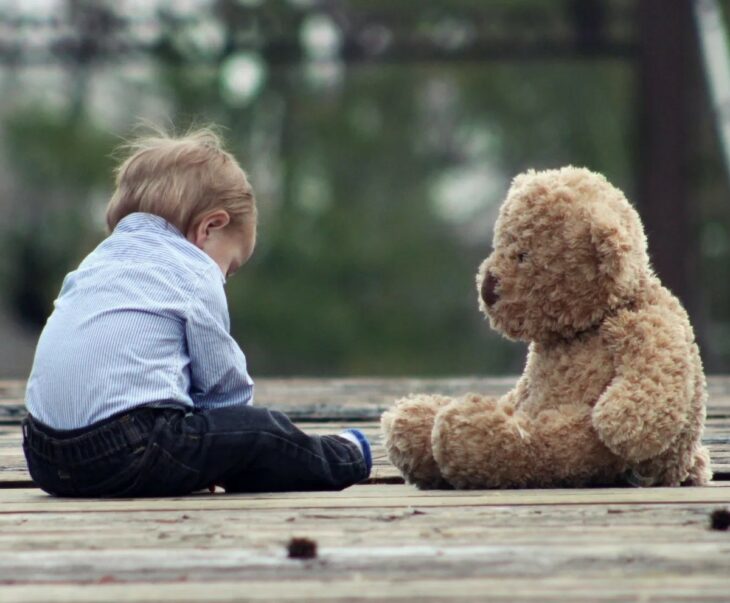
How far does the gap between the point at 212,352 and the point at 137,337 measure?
172 millimetres

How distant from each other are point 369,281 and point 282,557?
17.3 m

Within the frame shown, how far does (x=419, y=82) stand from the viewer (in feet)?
67.4

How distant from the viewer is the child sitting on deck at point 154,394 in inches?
103

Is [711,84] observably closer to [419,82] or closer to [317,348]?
[317,348]

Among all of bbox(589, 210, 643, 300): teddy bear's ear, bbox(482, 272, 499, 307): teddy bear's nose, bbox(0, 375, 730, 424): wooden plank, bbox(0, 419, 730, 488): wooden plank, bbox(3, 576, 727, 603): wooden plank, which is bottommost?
bbox(0, 375, 730, 424): wooden plank

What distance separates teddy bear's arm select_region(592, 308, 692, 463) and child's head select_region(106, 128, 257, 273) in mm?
947

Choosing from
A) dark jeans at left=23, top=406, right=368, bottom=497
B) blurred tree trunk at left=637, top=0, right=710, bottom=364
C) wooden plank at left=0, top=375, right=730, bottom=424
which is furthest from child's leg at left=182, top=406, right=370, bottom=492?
blurred tree trunk at left=637, top=0, right=710, bottom=364

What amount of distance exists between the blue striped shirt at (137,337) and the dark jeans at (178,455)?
0.12 feet

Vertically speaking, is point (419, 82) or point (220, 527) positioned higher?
point (419, 82)

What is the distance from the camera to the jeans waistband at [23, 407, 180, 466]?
8.51ft

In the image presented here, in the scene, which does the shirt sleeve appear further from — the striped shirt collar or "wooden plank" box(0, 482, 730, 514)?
"wooden plank" box(0, 482, 730, 514)

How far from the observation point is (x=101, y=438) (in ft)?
8.54

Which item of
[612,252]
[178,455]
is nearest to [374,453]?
[178,455]

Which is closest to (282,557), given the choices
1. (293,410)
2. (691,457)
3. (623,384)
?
(623,384)
